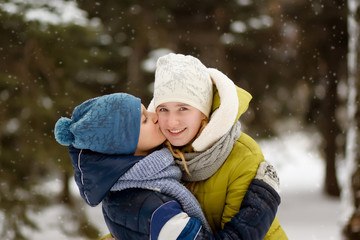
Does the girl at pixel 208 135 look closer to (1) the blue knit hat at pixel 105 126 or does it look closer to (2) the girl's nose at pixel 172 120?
(2) the girl's nose at pixel 172 120

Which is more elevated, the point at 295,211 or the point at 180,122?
the point at 180,122

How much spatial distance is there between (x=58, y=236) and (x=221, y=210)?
7771 mm

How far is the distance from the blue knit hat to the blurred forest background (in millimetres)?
3777

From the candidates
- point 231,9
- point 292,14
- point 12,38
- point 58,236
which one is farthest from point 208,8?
point 58,236

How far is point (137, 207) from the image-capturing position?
5.32 feet

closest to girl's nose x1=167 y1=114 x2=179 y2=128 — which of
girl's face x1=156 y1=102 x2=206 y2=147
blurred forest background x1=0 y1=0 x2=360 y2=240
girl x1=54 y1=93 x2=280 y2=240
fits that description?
girl's face x1=156 y1=102 x2=206 y2=147

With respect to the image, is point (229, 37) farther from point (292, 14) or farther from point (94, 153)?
point (94, 153)

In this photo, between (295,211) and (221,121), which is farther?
(295,211)

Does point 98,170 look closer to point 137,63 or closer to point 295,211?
point 137,63

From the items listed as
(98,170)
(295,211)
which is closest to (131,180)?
(98,170)

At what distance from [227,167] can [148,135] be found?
0.39 m

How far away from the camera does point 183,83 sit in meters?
1.79

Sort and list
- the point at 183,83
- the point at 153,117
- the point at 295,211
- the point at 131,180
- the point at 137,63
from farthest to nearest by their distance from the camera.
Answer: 1. the point at 295,211
2. the point at 137,63
3. the point at 153,117
4. the point at 183,83
5. the point at 131,180

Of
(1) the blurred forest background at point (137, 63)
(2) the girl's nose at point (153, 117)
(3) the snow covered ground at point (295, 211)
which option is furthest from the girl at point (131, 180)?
(3) the snow covered ground at point (295, 211)
